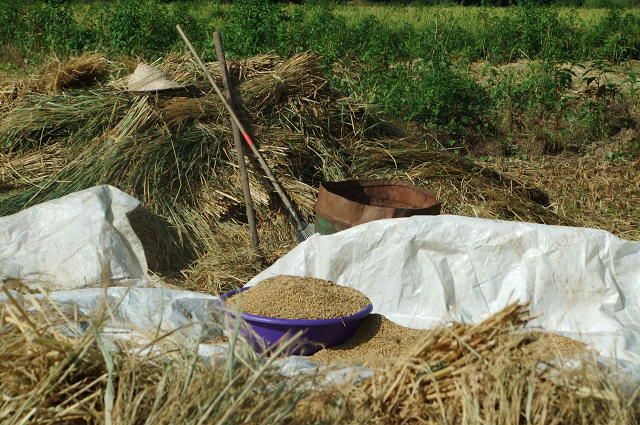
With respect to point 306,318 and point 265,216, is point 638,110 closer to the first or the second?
point 265,216

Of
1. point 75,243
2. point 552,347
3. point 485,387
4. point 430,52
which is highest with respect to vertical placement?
point 485,387

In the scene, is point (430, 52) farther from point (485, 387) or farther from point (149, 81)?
point (485, 387)

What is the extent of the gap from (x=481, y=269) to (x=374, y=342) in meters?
0.63

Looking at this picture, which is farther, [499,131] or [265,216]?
[499,131]

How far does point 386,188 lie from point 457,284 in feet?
3.30

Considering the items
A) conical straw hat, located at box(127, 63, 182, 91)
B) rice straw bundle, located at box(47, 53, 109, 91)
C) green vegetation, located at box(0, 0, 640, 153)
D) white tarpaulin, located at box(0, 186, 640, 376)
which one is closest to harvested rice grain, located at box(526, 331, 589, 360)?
white tarpaulin, located at box(0, 186, 640, 376)

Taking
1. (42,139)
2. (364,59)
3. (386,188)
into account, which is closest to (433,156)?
(386,188)

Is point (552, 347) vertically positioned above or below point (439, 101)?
above

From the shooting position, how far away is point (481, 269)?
355 centimetres

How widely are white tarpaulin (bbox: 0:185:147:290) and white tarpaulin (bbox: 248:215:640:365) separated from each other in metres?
0.63

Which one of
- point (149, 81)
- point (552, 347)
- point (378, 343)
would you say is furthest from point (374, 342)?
point (149, 81)

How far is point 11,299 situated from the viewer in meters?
1.92

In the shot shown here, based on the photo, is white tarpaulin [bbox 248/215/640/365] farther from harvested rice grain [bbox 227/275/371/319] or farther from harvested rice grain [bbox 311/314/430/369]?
harvested rice grain [bbox 227/275/371/319]

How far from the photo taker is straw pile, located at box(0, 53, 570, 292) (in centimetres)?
455
